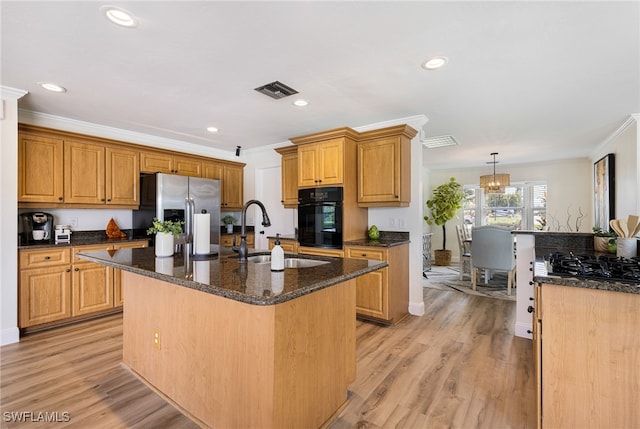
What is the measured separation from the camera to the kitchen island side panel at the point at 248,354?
141 centimetres

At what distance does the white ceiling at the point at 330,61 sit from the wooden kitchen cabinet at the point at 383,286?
156 centimetres

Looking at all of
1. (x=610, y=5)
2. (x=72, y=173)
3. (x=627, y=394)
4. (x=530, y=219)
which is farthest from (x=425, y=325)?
(x=530, y=219)

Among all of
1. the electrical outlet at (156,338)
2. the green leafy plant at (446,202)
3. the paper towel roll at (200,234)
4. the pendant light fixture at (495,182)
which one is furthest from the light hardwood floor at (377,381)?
the green leafy plant at (446,202)

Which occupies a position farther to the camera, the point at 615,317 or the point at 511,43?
the point at 511,43

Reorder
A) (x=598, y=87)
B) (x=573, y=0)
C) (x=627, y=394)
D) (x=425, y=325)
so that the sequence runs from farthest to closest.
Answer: (x=425, y=325), (x=598, y=87), (x=573, y=0), (x=627, y=394)

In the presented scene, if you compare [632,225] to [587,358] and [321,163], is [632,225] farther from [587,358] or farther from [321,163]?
[321,163]

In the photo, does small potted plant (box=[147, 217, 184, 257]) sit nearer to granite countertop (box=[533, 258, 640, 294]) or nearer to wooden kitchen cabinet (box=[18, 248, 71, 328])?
wooden kitchen cabinet (box=[18, 248, 71, 328])

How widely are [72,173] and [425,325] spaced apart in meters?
4.39

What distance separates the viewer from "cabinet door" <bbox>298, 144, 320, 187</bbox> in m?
3.84

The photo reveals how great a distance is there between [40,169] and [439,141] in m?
5.16

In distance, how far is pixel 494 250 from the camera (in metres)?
4.59

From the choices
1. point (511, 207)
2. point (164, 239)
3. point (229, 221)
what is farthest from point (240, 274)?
point (511, 207)

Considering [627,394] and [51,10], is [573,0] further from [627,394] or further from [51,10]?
[51,10]

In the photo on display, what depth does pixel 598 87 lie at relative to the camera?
2.73 m
